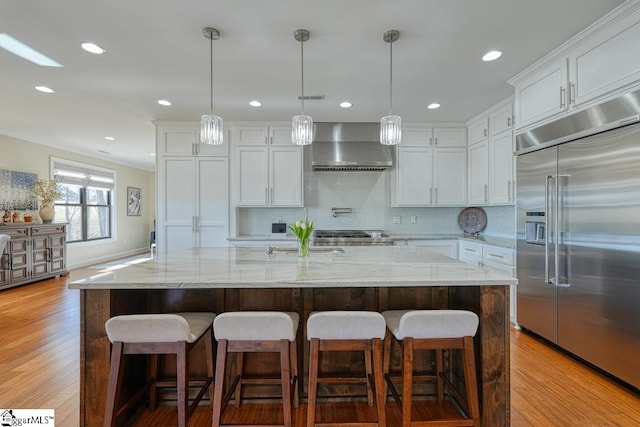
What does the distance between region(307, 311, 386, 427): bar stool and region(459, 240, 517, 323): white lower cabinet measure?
1.91m

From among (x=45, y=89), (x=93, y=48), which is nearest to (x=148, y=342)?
(x=93, y=48)

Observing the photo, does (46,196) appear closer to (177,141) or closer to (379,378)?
(177,141)

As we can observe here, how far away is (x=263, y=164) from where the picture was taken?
15.0 feet

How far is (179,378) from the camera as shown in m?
1.54

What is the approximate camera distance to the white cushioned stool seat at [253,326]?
59.8 inches

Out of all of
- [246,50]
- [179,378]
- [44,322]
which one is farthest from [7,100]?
[179,378]

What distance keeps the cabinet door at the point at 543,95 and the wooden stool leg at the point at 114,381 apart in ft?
11.3

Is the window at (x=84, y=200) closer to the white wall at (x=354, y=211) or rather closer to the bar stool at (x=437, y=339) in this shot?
the white wall at (x=354, y=211)

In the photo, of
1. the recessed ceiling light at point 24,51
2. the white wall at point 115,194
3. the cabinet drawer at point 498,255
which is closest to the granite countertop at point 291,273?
the cabinet drawer at point 498,255

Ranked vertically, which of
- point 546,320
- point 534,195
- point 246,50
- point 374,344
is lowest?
point 546,320

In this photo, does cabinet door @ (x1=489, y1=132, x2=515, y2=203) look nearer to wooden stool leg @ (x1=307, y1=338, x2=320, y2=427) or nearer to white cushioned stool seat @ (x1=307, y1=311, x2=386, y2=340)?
white cushioned stool seat @ (x1=307, y1=311, x2=386, y2=340)

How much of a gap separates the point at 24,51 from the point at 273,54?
2.00 m

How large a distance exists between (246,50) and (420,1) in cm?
135

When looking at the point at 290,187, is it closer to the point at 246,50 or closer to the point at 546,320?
the point at 246,50
